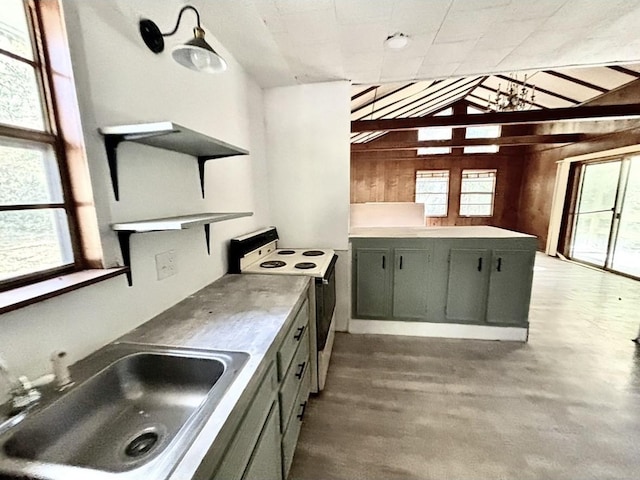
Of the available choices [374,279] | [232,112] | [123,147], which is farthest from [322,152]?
[123,147]

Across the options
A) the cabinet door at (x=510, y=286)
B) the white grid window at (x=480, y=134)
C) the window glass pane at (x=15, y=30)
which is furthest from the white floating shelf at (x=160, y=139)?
the white grid window at (x=480, y=134)

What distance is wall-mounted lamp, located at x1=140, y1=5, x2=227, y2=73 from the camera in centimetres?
111

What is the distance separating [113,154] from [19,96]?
0.90 ft

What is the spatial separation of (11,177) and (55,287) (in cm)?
36

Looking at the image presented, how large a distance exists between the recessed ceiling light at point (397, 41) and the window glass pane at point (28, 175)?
1.94 meters

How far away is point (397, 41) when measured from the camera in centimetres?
188

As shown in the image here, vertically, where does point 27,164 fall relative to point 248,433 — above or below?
above

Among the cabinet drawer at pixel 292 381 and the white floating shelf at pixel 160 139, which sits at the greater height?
the white floating shelf at pixel 160 139

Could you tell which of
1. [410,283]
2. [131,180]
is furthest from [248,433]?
[410,283]

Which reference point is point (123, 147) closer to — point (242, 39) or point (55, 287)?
point (55, 287)

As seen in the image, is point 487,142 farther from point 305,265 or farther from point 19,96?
point 19,96

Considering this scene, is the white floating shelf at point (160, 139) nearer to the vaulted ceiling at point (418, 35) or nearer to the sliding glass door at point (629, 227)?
the vaulted ceiling at point (418, 35)

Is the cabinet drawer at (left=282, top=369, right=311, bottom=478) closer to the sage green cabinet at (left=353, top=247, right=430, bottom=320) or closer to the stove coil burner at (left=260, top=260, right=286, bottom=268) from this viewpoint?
the stove coil burner at (left=260, top=260, right=286, bottom=268)

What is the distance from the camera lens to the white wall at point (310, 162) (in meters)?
2.61
